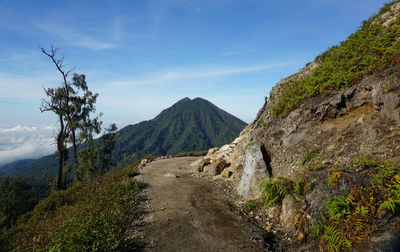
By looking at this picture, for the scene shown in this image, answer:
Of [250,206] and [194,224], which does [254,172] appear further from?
[194,224]

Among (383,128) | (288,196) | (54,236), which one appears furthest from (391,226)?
(54,236)

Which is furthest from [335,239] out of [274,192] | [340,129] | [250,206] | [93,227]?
[93,227]

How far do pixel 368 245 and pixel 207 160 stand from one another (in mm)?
12192

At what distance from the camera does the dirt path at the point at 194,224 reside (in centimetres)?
627

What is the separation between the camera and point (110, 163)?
2978 cm

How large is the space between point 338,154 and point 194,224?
262 inches

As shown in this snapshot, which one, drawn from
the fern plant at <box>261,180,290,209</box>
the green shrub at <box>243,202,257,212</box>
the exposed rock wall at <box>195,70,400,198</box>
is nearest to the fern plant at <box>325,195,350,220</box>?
the fern plant at <box>261,180,290,209</box>

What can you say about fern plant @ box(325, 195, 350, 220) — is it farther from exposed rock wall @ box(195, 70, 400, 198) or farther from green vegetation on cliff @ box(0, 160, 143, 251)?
green vegetation on cliff @ box(0, 160, 143, 251)

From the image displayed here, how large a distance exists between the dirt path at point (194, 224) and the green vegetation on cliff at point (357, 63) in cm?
730

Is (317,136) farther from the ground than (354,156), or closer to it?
farther from the ground

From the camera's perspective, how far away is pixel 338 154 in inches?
328

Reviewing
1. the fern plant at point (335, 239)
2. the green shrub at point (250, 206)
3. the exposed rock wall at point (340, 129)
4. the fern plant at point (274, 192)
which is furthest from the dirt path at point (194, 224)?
the exposed rock wall at point (340, 129)

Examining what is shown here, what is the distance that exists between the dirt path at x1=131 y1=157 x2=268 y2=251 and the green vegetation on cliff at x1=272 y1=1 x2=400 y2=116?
7301mm

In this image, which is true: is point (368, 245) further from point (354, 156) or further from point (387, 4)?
point (387, 4)
